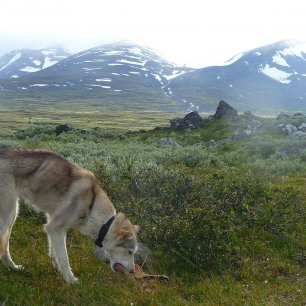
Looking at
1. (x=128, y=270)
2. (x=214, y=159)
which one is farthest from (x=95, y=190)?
(x=214, y=159)

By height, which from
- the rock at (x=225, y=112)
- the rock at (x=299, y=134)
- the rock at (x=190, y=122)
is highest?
the rock at (x=299, y=134)

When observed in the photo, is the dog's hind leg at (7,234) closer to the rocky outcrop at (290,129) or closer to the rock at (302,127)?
the rocky outcrop at (290,129)

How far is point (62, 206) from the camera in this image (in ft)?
23.1

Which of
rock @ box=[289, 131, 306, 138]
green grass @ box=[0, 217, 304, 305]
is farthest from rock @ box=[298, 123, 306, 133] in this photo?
green grass @ box=[0, 217, 304, 305]

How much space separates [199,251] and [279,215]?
2.81 metres

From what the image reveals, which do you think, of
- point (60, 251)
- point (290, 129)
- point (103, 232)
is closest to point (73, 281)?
point (60, 251)

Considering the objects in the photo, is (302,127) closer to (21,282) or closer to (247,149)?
(247,149)

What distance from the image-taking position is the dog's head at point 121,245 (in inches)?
276

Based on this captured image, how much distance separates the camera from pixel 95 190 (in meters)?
7.26

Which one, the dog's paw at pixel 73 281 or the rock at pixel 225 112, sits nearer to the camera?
the dog's paw at pixel 73 281

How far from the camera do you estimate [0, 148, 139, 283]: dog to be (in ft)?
22.7

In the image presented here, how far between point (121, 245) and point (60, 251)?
0.99 metres

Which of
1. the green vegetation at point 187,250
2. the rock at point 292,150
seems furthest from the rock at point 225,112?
the green vegetation at point 187,250

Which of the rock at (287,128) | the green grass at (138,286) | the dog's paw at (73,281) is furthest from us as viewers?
the rock at (287,128)
